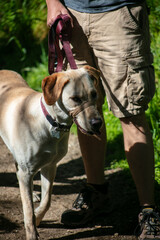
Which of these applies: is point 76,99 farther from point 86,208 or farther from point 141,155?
point 86,208

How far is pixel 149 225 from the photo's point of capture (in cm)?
287

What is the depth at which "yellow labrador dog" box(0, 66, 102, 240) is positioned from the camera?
2.51 metres

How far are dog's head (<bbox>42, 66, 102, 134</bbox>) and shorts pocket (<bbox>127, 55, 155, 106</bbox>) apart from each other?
410 mm

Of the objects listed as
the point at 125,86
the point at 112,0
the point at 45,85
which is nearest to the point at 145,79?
the point at 125,86

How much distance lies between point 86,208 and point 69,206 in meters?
0.29

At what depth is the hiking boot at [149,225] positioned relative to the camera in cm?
285

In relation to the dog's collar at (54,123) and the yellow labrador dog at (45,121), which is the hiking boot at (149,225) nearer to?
the yellow labrador dog at (45,121)

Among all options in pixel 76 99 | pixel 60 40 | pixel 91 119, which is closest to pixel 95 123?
pixel 91 119

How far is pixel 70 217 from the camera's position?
3240mm

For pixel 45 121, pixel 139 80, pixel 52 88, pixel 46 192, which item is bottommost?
pixel 46 192

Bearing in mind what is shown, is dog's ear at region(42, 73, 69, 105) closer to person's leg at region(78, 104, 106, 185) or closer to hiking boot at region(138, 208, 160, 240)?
person's leg at region(78, 104, 106, 185)

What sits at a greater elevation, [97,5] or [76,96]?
[97,5]

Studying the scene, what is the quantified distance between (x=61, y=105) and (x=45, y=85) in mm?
194

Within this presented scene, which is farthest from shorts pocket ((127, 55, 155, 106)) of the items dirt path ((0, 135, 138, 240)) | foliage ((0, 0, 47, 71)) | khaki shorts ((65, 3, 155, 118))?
foliage ((0, 0, 47, 71))
